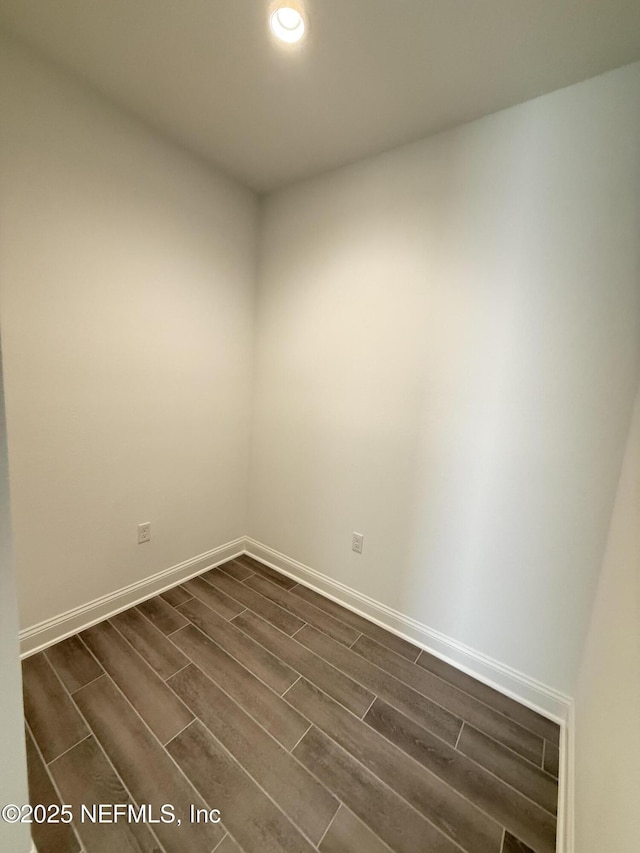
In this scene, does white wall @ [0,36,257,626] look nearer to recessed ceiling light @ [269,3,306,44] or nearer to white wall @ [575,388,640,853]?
recessed ceiling light @ [269,3,306,44]

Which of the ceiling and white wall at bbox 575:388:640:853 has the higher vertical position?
the ceiling

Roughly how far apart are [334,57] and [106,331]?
152 cm

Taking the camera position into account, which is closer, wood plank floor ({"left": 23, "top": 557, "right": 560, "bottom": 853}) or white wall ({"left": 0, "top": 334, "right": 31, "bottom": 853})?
white wall ({"left": 0, "top": 334, "right": 31, "bottom": 853})

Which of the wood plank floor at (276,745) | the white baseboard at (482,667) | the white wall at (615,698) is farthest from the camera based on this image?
the white baseboard at (482,667)

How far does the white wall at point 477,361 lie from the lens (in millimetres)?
1302

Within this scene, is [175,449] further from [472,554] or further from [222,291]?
[472,554]

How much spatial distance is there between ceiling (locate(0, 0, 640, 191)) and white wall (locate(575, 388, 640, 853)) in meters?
1.29

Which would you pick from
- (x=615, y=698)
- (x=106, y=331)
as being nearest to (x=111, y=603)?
(x=106, y=331)

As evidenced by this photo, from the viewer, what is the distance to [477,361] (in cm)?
157

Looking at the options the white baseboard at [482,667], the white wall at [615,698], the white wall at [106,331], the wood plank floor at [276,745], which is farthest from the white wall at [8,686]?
the white baseboard at [482,667]

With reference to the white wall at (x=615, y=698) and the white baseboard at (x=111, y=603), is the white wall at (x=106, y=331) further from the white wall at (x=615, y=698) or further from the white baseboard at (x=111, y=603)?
the white wall at (x=615, y=698)

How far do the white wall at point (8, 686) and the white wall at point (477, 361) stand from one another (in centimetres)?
154

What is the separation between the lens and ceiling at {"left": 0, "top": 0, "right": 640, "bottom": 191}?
1112 mm

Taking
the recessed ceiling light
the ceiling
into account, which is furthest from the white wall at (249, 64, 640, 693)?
the recessed ceiling light
